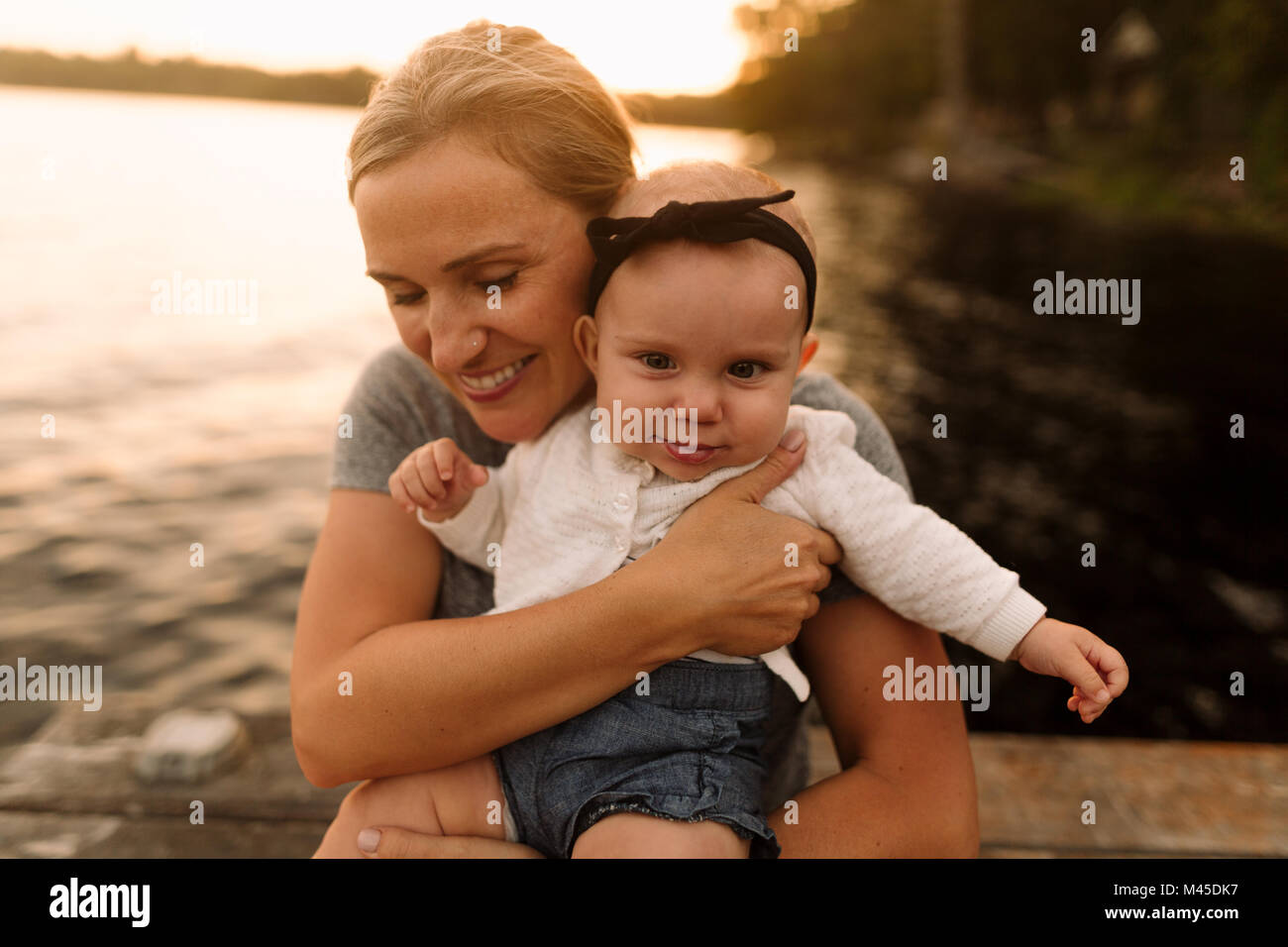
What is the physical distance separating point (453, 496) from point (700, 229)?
631mm

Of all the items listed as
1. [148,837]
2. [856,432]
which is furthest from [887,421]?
[148,837]

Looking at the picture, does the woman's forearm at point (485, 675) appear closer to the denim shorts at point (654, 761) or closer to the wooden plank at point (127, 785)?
the denim shorts at point (654, 761)

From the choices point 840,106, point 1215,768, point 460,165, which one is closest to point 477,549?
point 460,165

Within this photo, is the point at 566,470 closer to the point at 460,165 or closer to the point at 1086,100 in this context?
the point at 460,165

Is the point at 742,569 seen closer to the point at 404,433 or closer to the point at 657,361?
the point at 657,361

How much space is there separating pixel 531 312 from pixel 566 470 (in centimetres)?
30

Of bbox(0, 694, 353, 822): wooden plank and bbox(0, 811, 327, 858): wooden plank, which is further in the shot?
bbox(0, 694, 353, 822): wooden plank

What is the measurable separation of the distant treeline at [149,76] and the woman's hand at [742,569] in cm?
5175

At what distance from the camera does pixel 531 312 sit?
1674 mm

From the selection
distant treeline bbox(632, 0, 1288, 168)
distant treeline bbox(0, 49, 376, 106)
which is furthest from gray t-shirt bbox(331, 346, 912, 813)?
distant treeline bbox(0, 49, 376, 106)

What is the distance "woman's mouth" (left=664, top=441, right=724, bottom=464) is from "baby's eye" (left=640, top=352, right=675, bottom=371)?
131mm

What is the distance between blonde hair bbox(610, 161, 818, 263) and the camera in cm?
164

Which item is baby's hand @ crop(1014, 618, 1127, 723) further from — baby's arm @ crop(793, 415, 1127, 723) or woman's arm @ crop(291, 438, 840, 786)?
woman's arm @ crop(291, 438, 840, 786)

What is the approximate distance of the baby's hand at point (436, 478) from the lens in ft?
5.45
